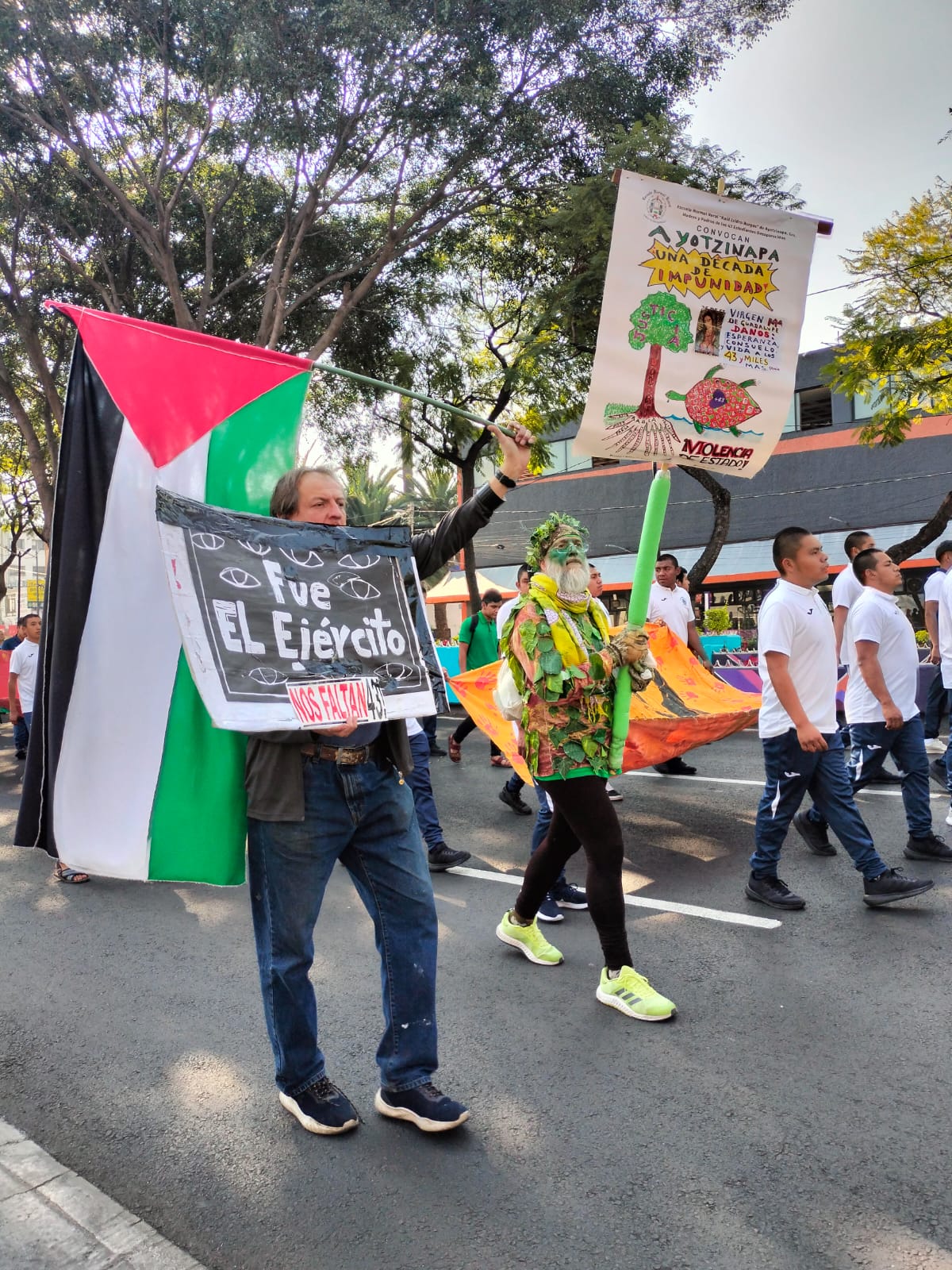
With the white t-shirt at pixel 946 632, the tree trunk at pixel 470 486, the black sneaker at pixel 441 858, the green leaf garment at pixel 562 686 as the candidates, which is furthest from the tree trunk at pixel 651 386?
the tree trunk at pixel 470 486

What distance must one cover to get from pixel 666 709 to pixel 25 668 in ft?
22.7

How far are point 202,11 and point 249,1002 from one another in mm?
11852

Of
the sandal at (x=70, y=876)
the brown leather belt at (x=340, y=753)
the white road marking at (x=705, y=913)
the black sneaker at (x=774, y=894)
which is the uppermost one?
the brown leather belt at (x=340, y=753)

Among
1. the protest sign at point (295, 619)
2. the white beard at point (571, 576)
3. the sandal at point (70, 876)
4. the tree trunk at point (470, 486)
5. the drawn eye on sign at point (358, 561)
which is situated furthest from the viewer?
the tree trunk at point (470, 486)

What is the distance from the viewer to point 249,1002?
4.13 m

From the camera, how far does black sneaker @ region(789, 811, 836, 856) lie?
19.9 feet

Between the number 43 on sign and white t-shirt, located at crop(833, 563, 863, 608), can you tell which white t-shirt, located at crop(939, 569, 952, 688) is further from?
the number 43 on sign

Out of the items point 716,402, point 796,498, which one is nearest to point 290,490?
point 716,402

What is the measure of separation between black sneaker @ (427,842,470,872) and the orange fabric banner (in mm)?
690

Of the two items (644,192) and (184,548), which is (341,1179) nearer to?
(184,548)

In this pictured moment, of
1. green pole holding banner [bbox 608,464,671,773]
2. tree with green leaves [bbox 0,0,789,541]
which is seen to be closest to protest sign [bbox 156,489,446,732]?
green pole holding banner [bbox 608,464,671,773]

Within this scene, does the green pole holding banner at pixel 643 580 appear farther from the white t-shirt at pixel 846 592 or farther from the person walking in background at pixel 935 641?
the white t-shirt at pixel 846 592

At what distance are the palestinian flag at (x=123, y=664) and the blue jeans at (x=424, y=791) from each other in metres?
2.88

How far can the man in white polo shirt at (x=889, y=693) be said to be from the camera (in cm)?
580
